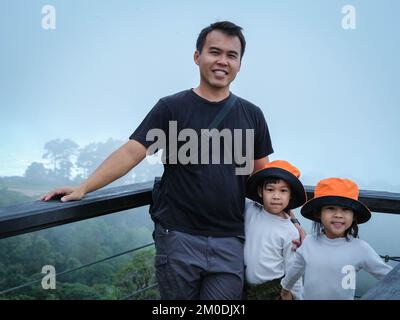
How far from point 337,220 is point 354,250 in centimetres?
13

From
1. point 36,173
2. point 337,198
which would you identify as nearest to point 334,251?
point 337,198

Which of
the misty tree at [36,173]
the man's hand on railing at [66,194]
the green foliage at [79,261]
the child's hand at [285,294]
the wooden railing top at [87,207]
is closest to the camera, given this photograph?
the wooden railing top at [87,207]

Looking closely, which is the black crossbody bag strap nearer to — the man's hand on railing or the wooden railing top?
the wooden railing top

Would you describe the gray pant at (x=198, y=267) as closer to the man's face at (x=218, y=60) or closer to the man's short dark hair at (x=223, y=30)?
the man's face at (x=218, y=60)

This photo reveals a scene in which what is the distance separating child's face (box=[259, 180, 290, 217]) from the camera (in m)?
1.94

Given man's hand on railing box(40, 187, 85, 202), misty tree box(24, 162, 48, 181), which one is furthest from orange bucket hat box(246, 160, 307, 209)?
misty tree box(24, 162, 48, 181)

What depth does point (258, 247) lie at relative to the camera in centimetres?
192

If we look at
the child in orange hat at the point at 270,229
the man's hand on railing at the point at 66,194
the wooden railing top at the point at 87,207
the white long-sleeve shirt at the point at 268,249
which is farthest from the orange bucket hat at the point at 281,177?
the man's hand on railing at the point at 66,194

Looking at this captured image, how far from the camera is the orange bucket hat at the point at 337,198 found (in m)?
1.86

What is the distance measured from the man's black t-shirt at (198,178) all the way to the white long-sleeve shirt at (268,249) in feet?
0.25

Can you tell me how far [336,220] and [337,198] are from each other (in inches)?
3.6
